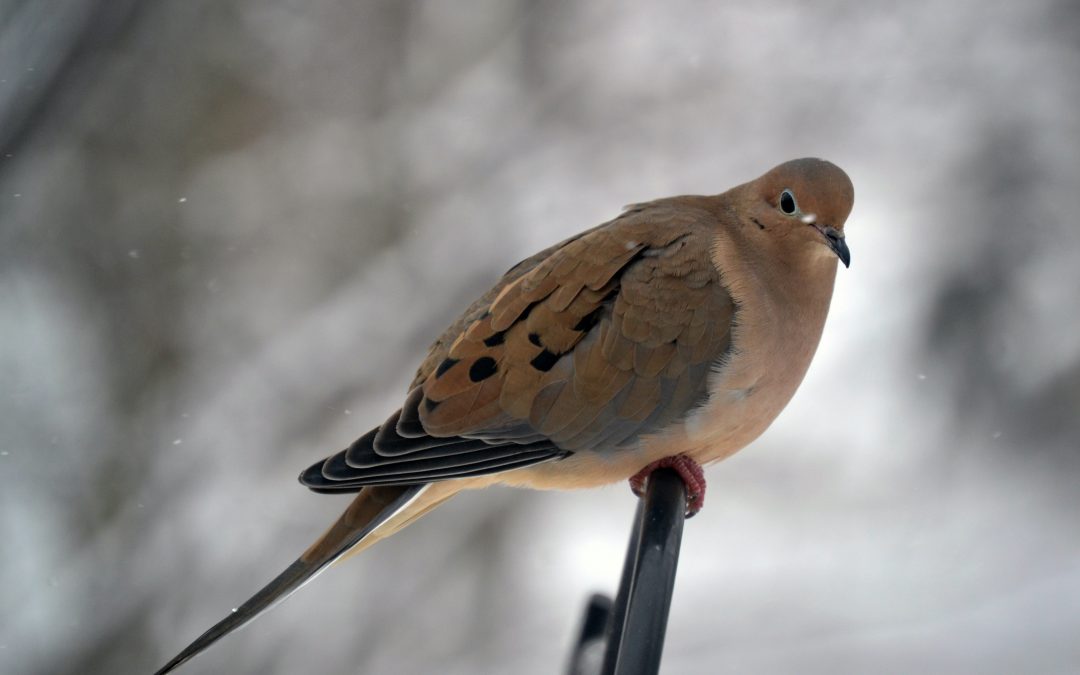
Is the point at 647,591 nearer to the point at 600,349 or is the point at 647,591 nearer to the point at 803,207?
the point at 600,349

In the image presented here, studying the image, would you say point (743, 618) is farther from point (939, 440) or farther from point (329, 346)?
point (329, 346)

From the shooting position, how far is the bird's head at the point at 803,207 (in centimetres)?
225

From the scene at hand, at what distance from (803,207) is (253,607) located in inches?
52.8

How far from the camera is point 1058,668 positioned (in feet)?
13.0

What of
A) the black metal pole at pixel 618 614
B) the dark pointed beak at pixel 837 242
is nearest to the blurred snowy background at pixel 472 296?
the dark pointed beak at pixel 837 242

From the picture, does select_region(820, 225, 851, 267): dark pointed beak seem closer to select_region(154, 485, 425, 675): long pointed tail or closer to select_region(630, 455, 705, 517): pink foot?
select_region(630, 455, 705, 517): pink foot

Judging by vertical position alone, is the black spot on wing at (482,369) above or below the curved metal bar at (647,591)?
above

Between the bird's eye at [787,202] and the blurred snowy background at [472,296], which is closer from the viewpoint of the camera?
the bird's eye at [787,202]

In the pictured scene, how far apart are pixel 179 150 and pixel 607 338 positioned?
9.00 ft

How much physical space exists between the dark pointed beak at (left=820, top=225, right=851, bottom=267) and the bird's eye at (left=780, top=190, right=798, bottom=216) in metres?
0.10

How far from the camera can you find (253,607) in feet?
6.52

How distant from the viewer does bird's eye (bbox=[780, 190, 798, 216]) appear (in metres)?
2.33

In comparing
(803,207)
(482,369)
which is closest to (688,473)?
(482,369)

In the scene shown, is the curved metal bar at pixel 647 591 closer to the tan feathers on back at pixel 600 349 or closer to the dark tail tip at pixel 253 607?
the tan feathers on back at pixel 600 349
